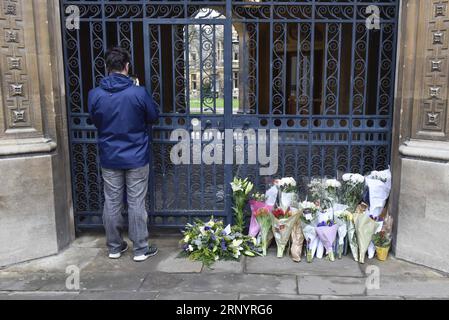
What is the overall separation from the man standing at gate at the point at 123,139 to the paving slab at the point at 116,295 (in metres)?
0.69

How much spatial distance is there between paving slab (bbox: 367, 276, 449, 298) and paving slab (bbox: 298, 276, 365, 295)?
0.44ft

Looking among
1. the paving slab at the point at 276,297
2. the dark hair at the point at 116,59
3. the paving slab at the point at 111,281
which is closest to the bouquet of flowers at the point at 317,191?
the paving slab at the point at 276,297

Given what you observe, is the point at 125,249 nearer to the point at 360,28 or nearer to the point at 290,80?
the point at 360,28

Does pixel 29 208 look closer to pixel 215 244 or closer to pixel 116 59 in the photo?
pixel 116 59

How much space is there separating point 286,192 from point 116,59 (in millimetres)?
2198

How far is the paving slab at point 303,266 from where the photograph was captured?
402cm

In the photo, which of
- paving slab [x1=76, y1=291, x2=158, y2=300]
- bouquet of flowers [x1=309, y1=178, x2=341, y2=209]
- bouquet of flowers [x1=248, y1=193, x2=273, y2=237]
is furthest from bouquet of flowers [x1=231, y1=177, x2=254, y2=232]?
paving slab [x1=76, y1=291, x2=158, y2=300]

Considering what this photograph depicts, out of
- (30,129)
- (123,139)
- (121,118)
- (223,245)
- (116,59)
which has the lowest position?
(223,245)

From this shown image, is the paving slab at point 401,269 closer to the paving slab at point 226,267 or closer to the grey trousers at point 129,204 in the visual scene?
the paving slab at point 226,267

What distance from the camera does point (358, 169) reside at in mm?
4793

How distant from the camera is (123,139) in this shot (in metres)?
4.09

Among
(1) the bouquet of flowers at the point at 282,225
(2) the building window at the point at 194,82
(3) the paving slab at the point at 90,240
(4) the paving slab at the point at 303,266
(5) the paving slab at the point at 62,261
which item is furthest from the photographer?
(2) the building window at the point at 194,82

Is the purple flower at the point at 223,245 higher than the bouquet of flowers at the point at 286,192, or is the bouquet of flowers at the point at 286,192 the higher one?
the bouquet of flowers at the point at 286,192

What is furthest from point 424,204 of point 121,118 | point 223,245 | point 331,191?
point 121,118
